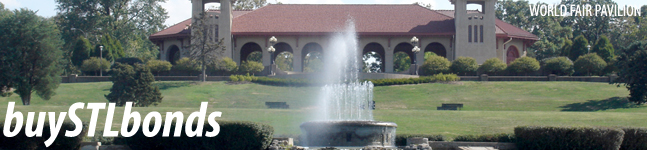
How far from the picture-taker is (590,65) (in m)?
47.3

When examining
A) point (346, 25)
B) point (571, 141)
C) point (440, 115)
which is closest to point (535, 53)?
point (346, 25)

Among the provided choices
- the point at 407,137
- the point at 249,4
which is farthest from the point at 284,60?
the point at 407,137

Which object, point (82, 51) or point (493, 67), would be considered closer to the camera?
point (493, 67)

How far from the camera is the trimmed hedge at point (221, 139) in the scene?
17984 millimetres

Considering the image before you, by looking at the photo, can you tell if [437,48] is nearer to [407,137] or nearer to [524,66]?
[524,66]

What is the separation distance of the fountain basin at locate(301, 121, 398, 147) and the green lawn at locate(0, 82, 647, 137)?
2.76 metres

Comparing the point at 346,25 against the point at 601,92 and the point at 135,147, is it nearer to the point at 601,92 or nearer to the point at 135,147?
the point at 601,92

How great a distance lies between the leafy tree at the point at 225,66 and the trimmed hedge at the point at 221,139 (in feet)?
96.7

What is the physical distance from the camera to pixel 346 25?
189 feet

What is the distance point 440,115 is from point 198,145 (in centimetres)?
1137

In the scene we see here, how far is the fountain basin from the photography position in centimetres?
1878

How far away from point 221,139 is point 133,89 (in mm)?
17312

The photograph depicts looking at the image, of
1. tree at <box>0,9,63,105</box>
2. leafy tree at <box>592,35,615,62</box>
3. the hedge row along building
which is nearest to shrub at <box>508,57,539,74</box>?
the hedge row along building

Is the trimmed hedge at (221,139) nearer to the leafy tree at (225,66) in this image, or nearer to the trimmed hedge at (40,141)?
the trimmed hedge at (40,141)
